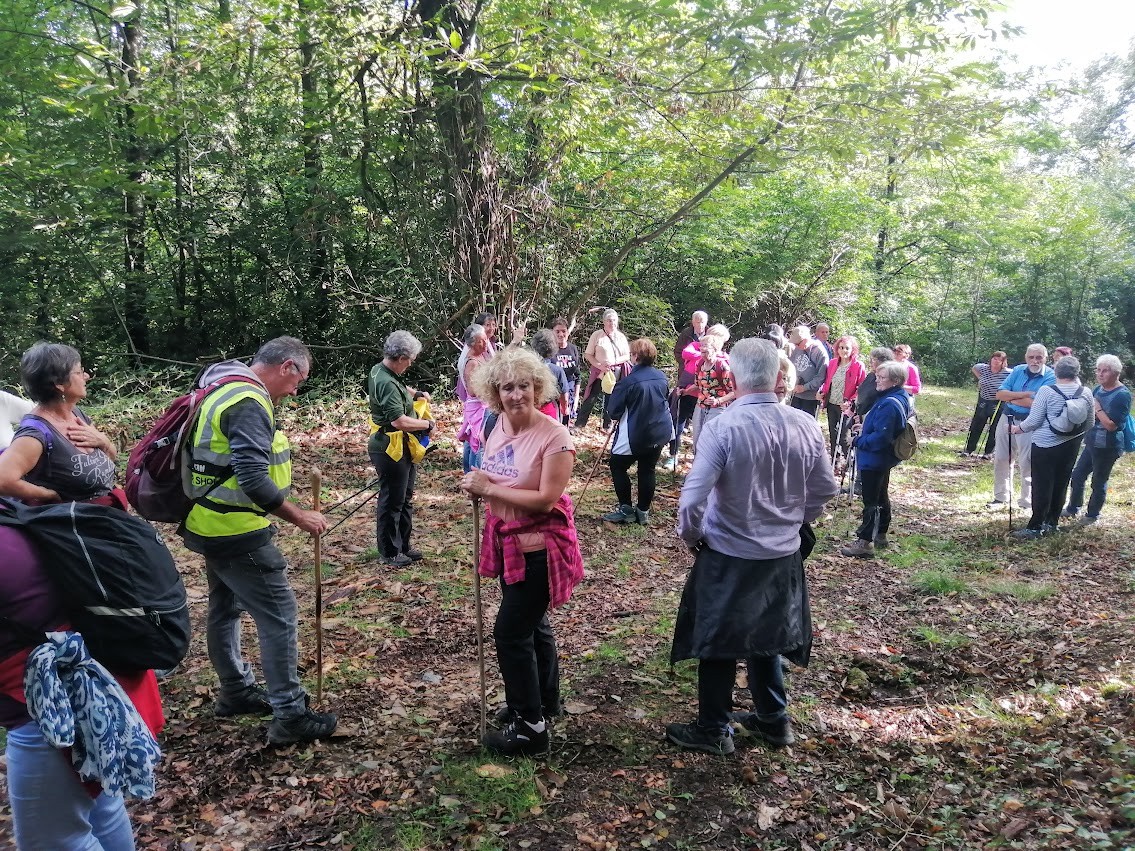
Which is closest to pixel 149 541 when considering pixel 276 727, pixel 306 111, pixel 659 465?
pixel 276 727

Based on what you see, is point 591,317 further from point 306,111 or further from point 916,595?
point 916,595

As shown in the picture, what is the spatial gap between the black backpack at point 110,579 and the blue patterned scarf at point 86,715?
0.28 ft

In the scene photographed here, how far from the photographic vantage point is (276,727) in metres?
3.84

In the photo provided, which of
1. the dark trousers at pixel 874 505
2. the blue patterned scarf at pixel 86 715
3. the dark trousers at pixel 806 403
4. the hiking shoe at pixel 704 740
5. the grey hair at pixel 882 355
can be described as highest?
the grey hair at pixel 882 355

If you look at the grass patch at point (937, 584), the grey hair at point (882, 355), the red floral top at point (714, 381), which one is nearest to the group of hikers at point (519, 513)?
the grass patch at point (937, 584)

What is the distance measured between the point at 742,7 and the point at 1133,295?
22.1 metres

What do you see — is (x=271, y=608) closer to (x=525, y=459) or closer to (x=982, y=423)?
(x=525, y=459)

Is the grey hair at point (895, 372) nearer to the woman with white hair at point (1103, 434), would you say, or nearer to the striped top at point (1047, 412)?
the striped top at point (1047, 412)

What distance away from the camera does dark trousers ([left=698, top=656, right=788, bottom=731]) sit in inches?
147

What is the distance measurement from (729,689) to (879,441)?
4048 mm

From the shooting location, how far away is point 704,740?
381cm

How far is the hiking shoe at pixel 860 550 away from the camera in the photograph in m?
7.27

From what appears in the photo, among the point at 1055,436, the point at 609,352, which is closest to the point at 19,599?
the point at 609,352

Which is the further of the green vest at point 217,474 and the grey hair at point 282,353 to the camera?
the grey hair at point 282,353
